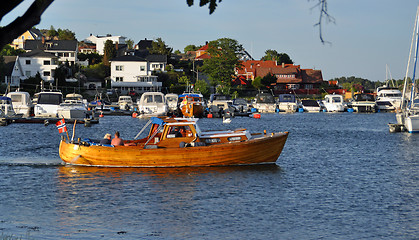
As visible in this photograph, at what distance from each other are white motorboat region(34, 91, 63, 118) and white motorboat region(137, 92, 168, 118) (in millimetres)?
12041

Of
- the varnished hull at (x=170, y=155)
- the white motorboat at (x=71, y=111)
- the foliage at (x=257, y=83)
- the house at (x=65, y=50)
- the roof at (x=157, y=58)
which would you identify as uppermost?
the house at (x=65, y=50)

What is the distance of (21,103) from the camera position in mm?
70250

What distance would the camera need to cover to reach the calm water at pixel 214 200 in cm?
1934

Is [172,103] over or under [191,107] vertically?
over

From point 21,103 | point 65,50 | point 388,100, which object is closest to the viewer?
point 21,103

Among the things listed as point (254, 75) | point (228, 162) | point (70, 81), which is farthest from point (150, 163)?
point (254, 75)

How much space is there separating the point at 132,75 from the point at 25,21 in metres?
138

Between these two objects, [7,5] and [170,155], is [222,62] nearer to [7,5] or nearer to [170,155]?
[170,155]

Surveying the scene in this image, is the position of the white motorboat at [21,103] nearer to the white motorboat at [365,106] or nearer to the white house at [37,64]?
the white motorboat at [365,106]

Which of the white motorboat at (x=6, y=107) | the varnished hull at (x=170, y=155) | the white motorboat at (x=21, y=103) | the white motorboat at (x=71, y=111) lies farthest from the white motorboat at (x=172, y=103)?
the varnished hull at (x=170, y=155)

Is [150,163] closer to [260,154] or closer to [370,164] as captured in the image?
[260,154]

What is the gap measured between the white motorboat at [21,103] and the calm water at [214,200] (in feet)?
102

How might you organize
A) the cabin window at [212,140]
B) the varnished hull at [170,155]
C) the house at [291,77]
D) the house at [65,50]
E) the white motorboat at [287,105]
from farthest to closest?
the house at [291,77]
the house at [65,50]
the white motorboat at [287,105]
the cabin window at [212,140]
the varnished hull at [170,155]

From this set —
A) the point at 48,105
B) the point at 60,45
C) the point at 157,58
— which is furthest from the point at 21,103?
the point at 60,45
